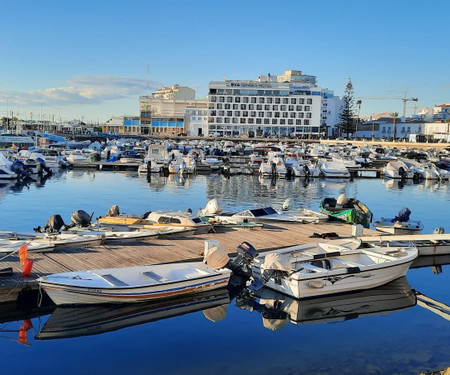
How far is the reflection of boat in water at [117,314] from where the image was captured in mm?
14141

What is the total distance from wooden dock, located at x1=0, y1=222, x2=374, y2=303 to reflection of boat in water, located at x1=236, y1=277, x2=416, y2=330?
3.38 meters

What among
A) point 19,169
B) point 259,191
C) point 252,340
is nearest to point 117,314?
point 252,340

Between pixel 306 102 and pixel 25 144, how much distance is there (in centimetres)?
9161

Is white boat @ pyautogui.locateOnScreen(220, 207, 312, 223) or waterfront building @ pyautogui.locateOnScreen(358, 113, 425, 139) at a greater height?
waterfront building @ pyautogui.locateOnScreen(358, 113, 425, 139)

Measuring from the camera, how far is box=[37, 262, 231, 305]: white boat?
14.7 metres

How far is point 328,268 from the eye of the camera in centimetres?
1841

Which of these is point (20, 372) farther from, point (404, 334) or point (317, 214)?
point (317, 214)

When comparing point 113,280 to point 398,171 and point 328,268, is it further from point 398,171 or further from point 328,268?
point 398,171

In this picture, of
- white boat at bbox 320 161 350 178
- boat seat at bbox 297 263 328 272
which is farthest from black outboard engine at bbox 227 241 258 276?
white boat at bbox 320 161 350 178

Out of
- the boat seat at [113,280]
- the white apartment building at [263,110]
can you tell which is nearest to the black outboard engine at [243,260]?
the boat seat at [113,280]

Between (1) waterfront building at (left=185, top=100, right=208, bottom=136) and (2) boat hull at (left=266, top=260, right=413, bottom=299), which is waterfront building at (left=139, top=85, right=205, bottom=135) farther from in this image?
(2) boat hull at (left=266, top=260, right=413, bottom=299)

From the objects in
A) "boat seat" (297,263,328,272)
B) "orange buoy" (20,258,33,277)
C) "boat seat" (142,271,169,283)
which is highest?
"orange buoy" (20,258,33,277)

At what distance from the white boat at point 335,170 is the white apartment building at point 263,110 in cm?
9053

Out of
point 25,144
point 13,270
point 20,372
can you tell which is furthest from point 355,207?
point 25,144
